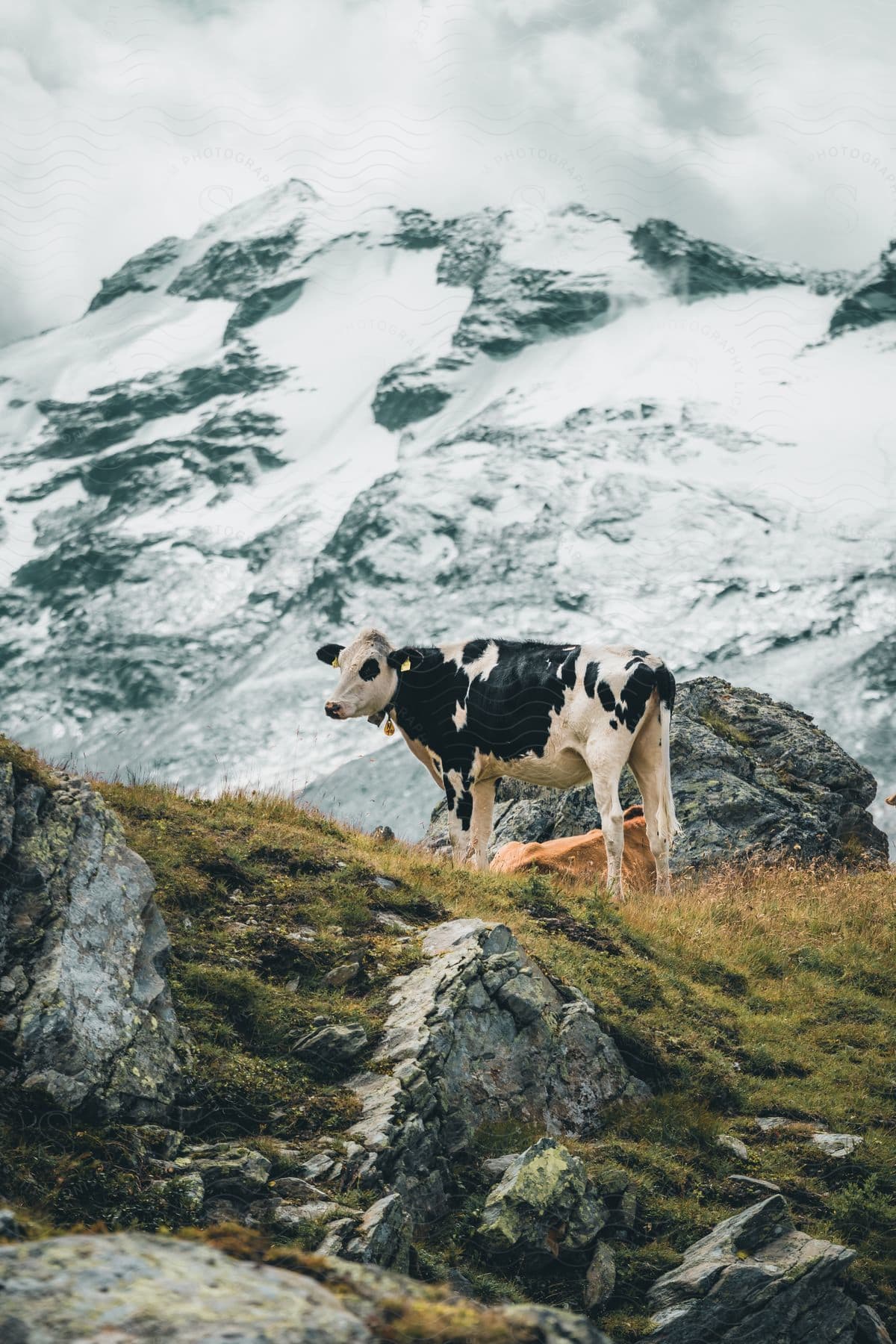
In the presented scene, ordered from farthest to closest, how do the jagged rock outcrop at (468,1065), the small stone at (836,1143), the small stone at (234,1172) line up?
1. the small stone at (836,1143)
2. the jagged rock outcrop at (468,1065)
3. the small stone at (234,1172)

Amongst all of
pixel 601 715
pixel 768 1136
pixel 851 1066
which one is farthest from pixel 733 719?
pixel 768 1136

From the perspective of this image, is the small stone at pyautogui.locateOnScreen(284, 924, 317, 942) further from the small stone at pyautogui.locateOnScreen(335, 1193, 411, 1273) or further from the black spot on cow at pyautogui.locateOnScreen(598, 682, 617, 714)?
the black spot on cow at pyautogui.locateOnScreen(598, 682, 617, 714)

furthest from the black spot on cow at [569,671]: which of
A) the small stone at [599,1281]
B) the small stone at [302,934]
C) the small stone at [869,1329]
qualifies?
Answer: the small stone at [869,1329]

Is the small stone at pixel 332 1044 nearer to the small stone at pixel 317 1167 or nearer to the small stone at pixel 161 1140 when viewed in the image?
the small stone at pixel 317 1167

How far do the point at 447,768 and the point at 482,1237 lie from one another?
397 inches

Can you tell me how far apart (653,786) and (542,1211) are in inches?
365

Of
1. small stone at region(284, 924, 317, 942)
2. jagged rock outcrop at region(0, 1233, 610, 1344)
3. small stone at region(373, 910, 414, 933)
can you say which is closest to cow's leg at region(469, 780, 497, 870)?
small stone at region(373, 910, 414, 933)

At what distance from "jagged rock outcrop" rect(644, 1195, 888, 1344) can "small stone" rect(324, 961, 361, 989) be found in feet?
10.9

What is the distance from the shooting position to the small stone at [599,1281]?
328 inches

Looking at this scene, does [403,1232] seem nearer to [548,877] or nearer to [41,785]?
Result: [41,785]

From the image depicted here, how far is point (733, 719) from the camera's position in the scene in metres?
23.9

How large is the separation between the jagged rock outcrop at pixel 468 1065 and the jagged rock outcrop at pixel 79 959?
4.79 ft

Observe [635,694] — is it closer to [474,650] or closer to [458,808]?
[474,650]

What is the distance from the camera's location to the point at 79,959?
838 cm
